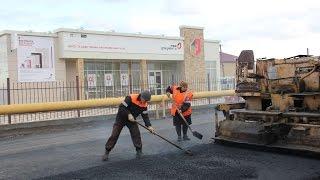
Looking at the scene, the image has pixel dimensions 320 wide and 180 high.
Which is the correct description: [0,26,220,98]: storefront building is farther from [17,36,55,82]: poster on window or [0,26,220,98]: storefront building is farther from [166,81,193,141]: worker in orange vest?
[166,81,193,141]: worker in orange vest

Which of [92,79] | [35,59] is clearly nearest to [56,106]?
[35,59]

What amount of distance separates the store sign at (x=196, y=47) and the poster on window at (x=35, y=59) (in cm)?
1132

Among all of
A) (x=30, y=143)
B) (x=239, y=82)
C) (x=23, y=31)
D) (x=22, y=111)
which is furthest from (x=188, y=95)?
(x=23, y=31)

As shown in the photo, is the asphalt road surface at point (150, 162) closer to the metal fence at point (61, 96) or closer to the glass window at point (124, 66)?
the metal fence at point (61, 96)

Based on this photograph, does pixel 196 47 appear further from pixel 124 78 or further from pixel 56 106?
pixel 56 106

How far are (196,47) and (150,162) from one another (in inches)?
1022

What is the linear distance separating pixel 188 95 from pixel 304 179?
4798mm

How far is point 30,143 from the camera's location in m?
12.3

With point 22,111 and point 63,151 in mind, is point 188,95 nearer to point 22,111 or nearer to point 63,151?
point 63,151

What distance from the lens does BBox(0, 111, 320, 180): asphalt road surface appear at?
7.50m

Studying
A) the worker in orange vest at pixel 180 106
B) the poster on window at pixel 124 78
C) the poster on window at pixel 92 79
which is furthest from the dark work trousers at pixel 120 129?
the poster on window at pixel 124 78

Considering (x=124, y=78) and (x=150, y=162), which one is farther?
(x=124, y=78)

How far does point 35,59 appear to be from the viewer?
25.3m

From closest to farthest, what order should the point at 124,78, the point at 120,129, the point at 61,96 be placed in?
1. the point at 120,129
2. the point at 61,96
3. the point at 124,78
